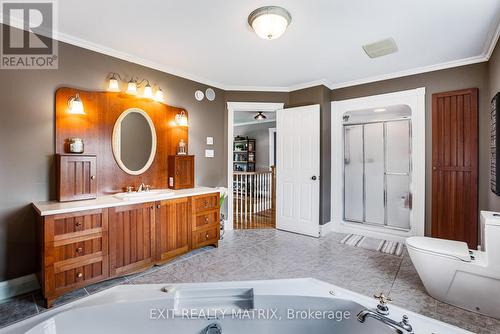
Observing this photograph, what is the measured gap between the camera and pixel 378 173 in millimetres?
4285

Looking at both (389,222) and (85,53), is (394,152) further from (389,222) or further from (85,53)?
(85,53)

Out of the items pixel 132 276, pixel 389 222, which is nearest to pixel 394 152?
pixel 389 222

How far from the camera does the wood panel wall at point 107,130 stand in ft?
7.96

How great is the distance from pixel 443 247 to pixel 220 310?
1.91 metres

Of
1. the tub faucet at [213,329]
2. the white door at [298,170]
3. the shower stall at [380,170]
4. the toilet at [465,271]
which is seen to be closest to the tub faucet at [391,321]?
the tub faucet at [213,329]

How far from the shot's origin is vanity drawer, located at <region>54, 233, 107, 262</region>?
1.98 m

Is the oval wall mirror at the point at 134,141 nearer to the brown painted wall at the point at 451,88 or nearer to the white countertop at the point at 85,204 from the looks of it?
the white countertop at the point at 85,204

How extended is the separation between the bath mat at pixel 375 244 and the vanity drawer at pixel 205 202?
1.92m

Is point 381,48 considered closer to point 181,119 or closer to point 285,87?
point 285,87

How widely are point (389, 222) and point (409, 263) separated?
1492 millimetres

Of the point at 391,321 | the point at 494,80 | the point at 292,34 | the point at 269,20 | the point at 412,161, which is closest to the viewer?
the point at 391,321

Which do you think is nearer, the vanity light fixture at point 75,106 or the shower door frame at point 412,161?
the vanity light fixture at point 75,106

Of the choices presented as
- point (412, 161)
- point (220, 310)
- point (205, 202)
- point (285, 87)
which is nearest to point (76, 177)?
point (205, 202)

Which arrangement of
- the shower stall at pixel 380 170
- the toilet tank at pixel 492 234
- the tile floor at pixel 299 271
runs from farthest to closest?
the shower stall at pixel 380 170
the tile floor at pixel 299 271
the toilet tank at pixel 492 234
